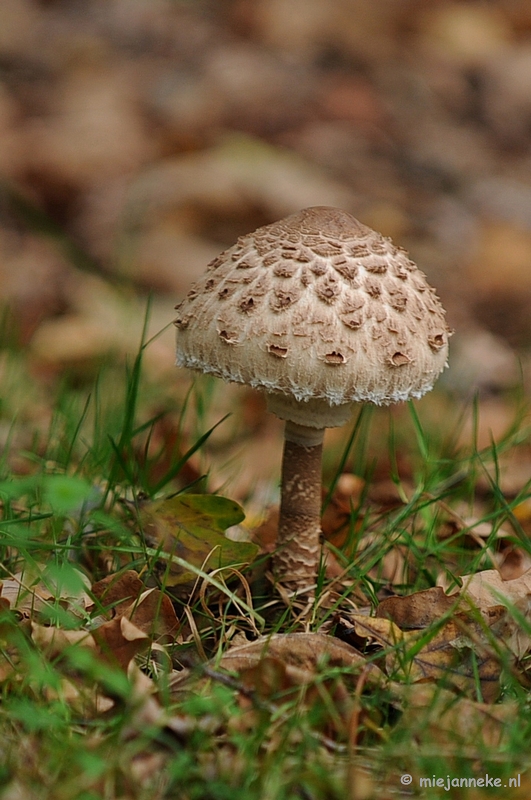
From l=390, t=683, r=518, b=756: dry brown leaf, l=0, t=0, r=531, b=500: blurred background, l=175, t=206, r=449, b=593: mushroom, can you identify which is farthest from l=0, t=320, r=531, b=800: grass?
l=0, t=0, r=531, b=500: blurred background

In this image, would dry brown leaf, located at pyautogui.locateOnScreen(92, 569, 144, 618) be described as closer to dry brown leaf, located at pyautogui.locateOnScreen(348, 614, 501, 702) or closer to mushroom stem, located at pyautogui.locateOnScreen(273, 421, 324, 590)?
mushroom stem, located at pyautogui.locateOnScreen(273, 421, 324, 590)

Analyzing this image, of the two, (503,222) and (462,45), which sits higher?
(462,45)

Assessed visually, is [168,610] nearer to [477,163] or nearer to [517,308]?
[517,308]

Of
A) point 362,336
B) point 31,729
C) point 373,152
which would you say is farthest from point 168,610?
point 373,152

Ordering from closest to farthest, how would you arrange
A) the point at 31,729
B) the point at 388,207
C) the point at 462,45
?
the point at 31,729
the point at 388,207
the point at 462,45

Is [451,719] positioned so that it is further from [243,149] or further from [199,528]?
[243,149]

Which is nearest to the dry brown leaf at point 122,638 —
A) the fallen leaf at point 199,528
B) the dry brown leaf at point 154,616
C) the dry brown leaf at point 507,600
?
Result: the dry brown leaf at point 154,616
